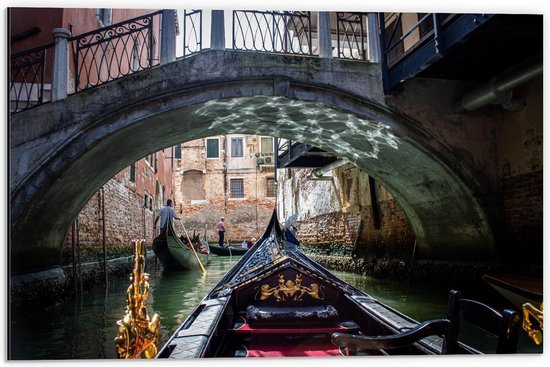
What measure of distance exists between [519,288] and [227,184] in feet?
36.3

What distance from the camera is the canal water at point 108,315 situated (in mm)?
2172

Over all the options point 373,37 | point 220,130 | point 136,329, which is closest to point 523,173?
point 373,37

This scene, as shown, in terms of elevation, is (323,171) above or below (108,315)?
above

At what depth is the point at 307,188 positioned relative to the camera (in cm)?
733

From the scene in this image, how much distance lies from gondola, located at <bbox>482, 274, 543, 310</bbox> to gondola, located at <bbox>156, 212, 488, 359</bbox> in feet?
2.43

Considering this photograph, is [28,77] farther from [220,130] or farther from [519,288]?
[519,288]

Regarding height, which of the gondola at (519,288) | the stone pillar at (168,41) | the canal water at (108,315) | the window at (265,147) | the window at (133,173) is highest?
the window at (265,147)

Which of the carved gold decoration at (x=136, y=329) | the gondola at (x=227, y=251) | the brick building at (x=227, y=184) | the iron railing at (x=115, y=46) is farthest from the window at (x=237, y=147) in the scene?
the carved gold decoration at (x=136, y=329)

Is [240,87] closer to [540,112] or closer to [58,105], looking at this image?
[58,105]

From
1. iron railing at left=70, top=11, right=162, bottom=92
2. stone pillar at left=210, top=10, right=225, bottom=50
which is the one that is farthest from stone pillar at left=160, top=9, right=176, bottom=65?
stone pillar at left=210, top=10, right=225, bottom=50

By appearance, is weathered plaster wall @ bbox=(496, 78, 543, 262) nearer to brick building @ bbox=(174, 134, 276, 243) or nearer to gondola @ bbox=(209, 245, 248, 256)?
gondola @ bbox=(209, 245, 248, 256)

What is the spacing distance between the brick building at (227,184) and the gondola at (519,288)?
10136 mm

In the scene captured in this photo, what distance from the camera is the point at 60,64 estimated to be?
8.95ft

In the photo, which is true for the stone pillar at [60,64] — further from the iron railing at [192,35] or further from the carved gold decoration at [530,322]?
the carved gold decoration at [530,322]
